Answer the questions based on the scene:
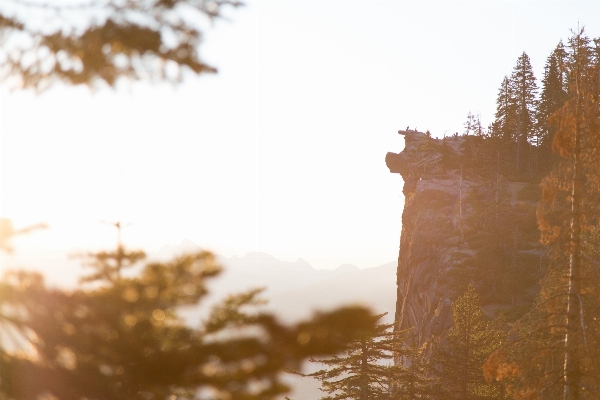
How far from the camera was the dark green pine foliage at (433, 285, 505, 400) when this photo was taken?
25422 mm

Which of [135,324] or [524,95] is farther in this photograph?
[524,95]

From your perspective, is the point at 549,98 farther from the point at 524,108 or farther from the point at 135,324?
the point at 135,324

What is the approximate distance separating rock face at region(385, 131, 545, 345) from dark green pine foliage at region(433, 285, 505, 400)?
12.2 metres

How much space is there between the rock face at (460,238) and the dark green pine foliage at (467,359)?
12217 mm

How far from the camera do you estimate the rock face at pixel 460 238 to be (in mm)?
43781

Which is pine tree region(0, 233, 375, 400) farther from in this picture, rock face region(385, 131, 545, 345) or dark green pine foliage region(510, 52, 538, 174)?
dark green pine foliage region(510, 52, 538, 174)

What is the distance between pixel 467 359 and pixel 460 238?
25035mm

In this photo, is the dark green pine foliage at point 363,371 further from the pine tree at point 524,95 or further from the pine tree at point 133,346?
the pine tree at point 524,95

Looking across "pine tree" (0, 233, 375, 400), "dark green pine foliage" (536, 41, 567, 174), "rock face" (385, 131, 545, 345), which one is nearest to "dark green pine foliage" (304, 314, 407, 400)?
"pine tree" (0, 233, 375, 400)

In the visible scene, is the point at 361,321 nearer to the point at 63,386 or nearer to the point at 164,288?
the point at 164,288

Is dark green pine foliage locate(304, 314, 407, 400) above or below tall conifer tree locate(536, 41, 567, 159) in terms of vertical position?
below

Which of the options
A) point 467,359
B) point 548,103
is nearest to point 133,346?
point 467,359

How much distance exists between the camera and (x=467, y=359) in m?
25.9

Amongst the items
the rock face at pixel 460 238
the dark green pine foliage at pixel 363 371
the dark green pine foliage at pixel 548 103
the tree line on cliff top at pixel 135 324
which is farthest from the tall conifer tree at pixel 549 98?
the tree line on cliff top at pixel 135 324
